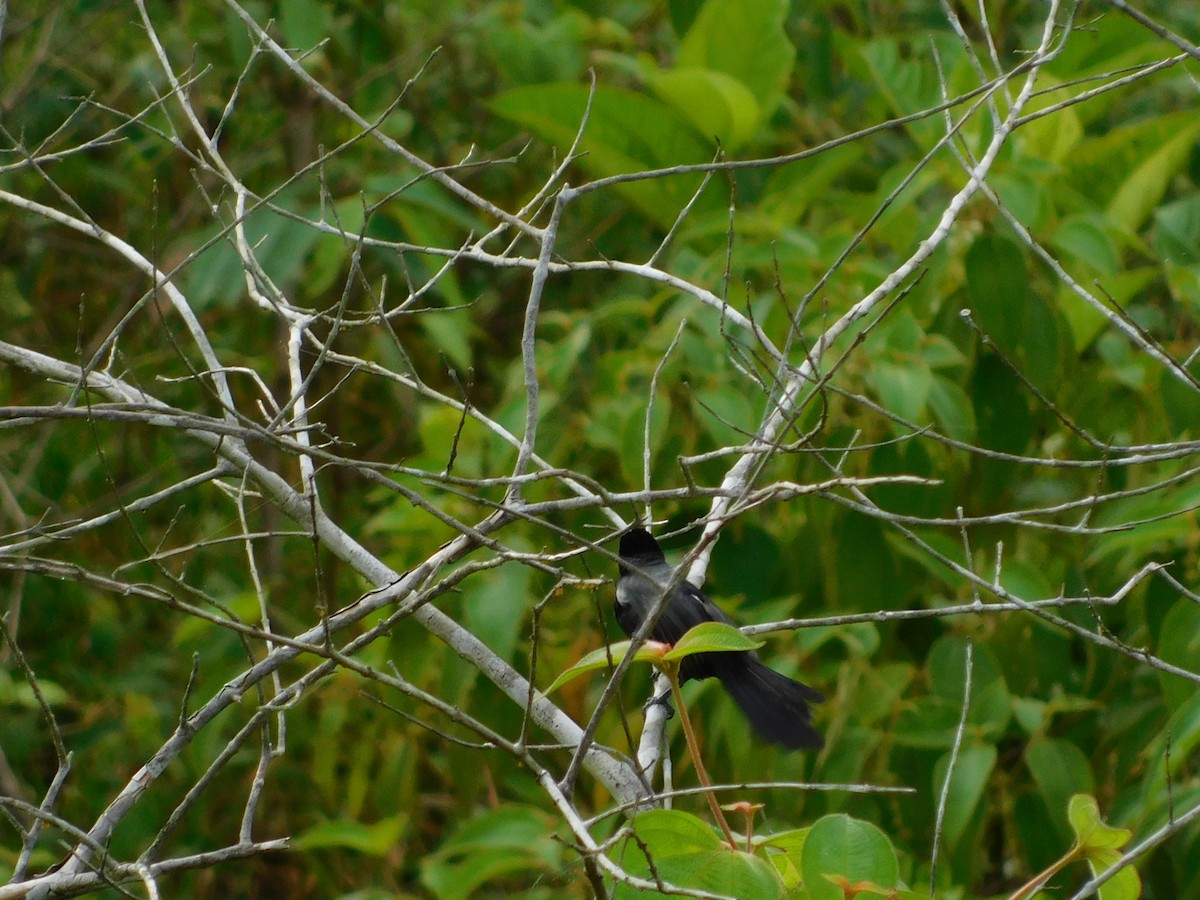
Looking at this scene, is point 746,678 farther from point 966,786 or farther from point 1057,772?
point 1057,772

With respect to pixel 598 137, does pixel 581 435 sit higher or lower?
lower

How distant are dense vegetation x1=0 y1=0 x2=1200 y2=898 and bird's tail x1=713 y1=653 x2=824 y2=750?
0.15 meters

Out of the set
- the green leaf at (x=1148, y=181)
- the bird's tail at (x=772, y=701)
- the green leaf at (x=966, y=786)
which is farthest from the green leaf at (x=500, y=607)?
the green leaf at (x=1148, y=181)

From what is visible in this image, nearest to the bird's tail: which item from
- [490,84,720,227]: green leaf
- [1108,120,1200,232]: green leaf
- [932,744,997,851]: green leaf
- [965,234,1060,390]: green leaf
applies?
[932,744,997,851]: green leaf

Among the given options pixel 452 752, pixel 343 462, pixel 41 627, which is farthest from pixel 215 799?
pixel 343 462

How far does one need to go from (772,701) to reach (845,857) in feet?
4.09

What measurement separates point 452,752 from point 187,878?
7.67ft

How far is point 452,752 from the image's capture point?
3.38 metres

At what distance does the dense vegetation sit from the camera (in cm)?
201

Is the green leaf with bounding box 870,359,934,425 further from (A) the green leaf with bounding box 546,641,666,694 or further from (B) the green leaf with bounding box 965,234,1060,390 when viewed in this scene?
(A) the green leaf with bounding box 546,641,666,694

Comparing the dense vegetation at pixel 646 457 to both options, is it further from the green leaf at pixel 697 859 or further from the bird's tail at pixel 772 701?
the bird's tail at pixel 772 701

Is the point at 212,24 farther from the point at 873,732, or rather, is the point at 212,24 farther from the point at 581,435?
the point at 873,732

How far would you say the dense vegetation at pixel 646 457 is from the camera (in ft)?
6.59

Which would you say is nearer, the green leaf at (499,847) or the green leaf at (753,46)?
the green leaf at (499,847)
